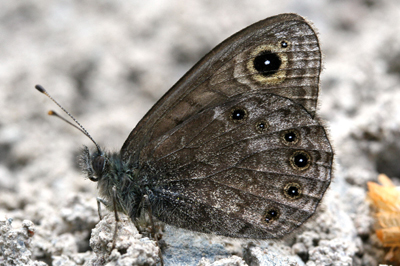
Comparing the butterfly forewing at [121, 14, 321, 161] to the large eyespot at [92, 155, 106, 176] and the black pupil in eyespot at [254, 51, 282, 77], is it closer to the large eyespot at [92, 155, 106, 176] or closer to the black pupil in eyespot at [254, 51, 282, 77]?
the black pupil in eyespot at [254, 51, 282, 77]

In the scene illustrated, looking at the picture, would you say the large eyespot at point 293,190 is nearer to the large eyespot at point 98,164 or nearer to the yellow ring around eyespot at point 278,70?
the yellow ring around eyespot at point 278,70

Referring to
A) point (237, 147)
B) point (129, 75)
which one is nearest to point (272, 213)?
point (237, 147)

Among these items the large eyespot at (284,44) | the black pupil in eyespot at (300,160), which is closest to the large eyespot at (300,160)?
the black pupil in eyespot at (300,160)

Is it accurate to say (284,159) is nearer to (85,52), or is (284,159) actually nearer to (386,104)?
(386,104)

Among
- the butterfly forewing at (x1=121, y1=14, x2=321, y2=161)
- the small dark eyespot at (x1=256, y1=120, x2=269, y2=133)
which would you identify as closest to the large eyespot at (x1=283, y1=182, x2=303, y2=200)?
the small dark eyespot at (x1=256, y1=120, x2=269, y2=133)

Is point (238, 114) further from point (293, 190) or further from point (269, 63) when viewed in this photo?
point (293, 190)
